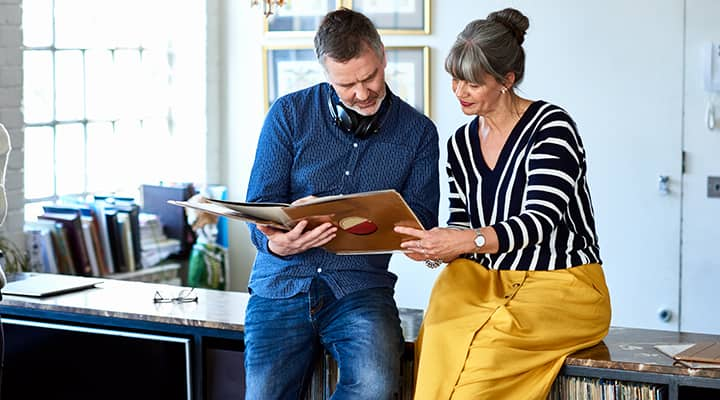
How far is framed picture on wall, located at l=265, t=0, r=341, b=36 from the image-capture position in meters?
5.34

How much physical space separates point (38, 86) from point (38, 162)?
0.34 metres

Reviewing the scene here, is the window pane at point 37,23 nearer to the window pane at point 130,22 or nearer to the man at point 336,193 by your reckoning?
the window pane at point 130,22

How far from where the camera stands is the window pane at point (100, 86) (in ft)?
16.8

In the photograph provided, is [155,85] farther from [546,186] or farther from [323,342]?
[546,186]

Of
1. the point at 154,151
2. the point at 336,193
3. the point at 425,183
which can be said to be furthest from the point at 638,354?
the point at 154,151

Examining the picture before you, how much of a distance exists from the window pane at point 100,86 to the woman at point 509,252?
116 inches

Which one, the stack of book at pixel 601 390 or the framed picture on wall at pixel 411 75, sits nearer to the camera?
the stack of book at pixel 601 390

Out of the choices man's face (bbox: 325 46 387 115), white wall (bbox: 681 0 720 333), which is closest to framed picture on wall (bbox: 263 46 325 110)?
white wall (bbox: 681 0 720 333)

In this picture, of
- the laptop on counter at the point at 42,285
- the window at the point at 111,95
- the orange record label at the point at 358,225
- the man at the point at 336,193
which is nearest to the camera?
the orange record label at the point at 358,225

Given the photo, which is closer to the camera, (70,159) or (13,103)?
(13,103)

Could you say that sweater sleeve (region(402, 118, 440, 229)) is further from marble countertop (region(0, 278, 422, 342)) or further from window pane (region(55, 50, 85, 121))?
window pane (region(55, 50, 85, 121))

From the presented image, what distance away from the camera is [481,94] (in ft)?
8.45

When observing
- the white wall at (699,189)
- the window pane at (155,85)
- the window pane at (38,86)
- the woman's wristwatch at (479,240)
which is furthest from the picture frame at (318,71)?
the woman's wristwatch at (479,240)

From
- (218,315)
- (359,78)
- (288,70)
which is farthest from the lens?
(288,70)
